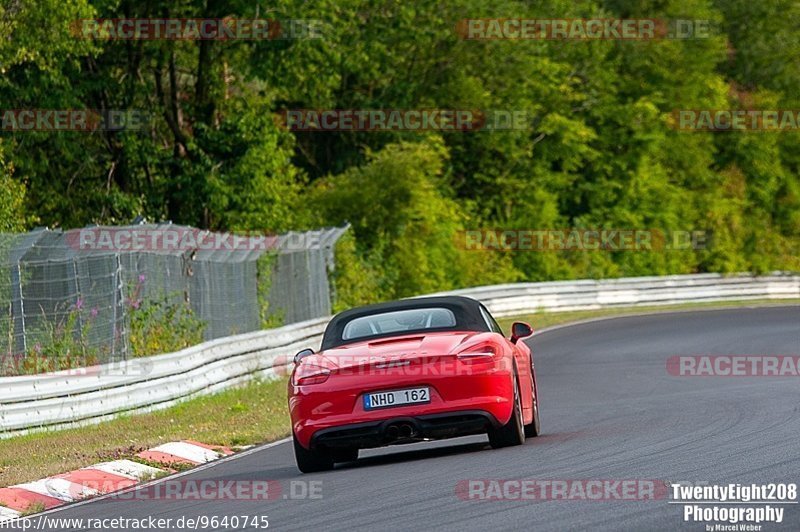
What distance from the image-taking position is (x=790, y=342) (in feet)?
91.3

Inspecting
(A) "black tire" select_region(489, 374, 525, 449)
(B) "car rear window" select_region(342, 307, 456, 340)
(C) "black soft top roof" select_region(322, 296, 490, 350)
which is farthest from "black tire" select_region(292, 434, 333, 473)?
(A) "black tire" select_region(489, 374, 525, 449)

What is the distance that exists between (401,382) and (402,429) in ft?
1.14

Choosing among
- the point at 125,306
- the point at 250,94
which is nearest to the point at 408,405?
the point at 125,306

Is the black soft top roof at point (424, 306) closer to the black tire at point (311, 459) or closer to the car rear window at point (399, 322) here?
the car rear window at point (399, 322)

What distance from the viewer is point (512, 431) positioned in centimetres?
1257

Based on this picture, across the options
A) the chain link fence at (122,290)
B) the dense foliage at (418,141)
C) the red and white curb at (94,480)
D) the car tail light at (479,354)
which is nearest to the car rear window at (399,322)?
the car tail light at (479,354)

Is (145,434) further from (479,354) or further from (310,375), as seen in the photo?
(479,354)

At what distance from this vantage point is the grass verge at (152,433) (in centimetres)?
1423

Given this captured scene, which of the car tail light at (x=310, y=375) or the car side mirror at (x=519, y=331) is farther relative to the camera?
the car side mirror at (x=519, y=331)

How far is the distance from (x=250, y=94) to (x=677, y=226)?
20.4m

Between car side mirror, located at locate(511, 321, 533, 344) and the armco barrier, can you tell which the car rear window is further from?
the armco barrier

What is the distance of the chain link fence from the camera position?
63.8 feet

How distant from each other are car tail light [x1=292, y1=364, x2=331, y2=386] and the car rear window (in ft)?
2.45

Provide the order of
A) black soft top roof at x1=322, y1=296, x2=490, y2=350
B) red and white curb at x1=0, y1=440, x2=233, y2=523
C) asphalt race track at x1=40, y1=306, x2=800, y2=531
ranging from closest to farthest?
asphalt race track at x1=40, y1=306, x2=800, y2=531
red and white curb at x1=0, y1=440, x2=233, y2=523
black soft top roof at x1=322, y1=296, x2=490, y2=350
